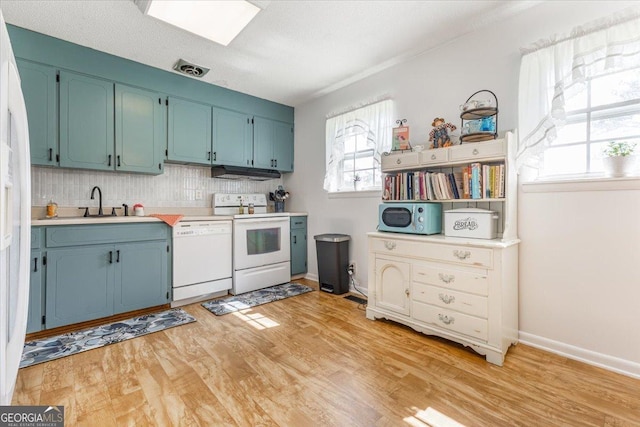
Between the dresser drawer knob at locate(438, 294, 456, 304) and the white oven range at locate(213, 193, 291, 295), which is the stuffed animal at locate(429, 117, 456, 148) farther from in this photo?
the white oven range at locate(213, 193, 291, 295)

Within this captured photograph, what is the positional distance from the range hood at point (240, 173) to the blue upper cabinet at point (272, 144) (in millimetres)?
120

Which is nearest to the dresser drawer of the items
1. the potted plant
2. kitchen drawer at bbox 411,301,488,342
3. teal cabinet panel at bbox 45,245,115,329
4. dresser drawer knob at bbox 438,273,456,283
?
dresser drawer knob at bbox 438,273,456,283

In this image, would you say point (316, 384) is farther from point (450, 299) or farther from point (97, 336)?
point (97, 336)

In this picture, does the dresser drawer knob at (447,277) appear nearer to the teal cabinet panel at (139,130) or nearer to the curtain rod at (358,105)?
the curtain rod at (358,105)

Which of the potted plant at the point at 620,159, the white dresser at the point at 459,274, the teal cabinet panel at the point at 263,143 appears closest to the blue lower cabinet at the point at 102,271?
A: the teal cabinet panel at the point at 263,143

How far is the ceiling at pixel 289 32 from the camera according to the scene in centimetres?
221

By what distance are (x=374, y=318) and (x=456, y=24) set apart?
2.61 meters

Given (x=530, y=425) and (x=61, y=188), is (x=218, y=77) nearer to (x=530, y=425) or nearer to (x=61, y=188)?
(x=61, y=188)

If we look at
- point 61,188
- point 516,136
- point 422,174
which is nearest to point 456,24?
point 516,136

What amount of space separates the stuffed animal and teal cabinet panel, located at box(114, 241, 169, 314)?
2755mm

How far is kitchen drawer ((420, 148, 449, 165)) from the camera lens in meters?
2.45

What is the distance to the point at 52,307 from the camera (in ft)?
7.79

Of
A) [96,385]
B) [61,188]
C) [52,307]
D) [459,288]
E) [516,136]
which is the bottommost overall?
[96,385]

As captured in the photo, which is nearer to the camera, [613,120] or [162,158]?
[613,120]
